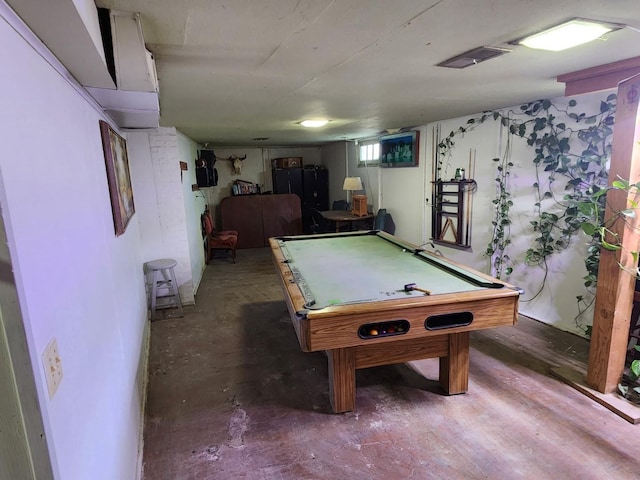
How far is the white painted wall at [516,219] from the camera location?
329cm

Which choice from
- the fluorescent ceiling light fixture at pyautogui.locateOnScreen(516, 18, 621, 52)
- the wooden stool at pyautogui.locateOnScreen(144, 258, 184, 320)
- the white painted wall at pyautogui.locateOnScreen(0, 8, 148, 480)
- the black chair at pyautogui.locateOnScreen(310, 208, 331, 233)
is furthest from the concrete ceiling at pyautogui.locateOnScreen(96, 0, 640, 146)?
the black chair at pyautogui.locateOnScreen(310, 208, 331, 233)

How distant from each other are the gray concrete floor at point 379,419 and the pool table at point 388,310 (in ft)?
0.83

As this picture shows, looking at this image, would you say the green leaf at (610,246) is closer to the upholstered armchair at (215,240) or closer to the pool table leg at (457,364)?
the pool table leg at (457,364)

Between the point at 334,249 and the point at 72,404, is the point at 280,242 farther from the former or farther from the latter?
the point at 72,404

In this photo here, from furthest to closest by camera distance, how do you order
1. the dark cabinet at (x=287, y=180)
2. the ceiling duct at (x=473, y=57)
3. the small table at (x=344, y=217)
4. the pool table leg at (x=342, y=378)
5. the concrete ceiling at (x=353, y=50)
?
1. the dark cabinet at (x=287, y=180)
2. the small table at (x=344, y=217)
3. the pool table leg at (x=342, y=378)
4. the ceiling duct at (x=473, y=57)
5. the concrete ceiling at (x=353, y=50)

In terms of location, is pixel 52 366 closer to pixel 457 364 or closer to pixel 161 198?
pixel 457 364

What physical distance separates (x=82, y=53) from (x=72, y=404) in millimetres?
1119

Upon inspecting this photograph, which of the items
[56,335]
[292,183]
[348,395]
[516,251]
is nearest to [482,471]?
[348,395]

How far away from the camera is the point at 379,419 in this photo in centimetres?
232

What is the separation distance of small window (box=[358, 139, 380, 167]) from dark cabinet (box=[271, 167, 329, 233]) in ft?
5.04

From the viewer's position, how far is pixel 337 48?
1.71m

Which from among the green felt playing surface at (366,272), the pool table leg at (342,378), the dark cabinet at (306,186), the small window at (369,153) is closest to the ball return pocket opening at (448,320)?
the green felt playing surface at (366,272)

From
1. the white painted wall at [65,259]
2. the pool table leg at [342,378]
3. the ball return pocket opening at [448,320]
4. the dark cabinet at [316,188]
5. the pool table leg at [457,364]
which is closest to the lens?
the white painted wall at [65,259]

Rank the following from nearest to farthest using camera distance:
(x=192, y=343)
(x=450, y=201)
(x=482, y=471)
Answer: (x=482, y=471), (x=192, y=343), (x=450, y=201)
